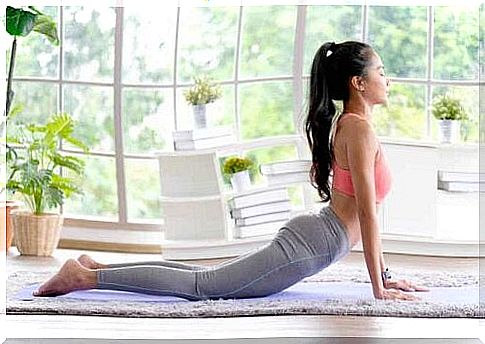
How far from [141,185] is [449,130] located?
5.97 ft

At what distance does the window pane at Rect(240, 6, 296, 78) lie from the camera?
639 cm

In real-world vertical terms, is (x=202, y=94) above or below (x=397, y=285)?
above

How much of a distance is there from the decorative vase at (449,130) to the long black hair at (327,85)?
2.08m

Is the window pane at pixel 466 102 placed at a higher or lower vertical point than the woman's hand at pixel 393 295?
higher

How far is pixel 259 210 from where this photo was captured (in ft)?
19.5

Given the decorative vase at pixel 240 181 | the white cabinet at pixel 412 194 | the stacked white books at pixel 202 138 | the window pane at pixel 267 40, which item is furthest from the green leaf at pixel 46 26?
the white cabinet at pixel 412 194

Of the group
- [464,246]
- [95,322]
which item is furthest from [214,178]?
[95,322]

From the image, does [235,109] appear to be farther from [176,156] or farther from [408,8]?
[408,8]

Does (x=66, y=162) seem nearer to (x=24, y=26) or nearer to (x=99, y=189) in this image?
(x=99, y=189)

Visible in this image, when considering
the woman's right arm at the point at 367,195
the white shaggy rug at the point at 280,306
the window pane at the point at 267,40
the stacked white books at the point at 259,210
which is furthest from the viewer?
the window pane at the point at 267,40

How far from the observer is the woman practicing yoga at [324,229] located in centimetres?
390

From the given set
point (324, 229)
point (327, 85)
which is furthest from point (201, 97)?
point (324, 229)

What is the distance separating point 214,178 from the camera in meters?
5.96

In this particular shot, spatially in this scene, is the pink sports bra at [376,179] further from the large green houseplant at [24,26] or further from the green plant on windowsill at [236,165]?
the large green houseplant at [24,26]
